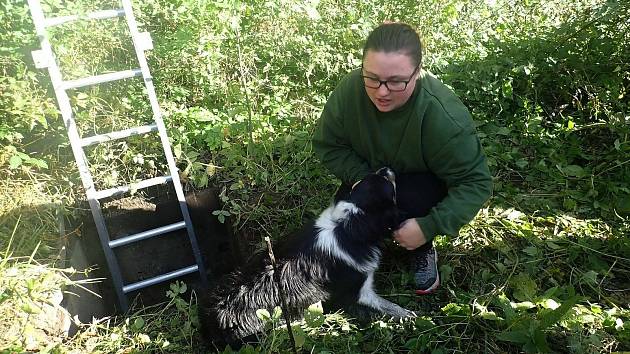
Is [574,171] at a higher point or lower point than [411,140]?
lower

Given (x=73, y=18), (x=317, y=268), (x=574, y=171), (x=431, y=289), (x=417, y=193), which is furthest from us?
(x=574, y=171)

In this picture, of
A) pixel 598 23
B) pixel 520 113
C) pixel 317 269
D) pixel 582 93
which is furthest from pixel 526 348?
pixel 598 23

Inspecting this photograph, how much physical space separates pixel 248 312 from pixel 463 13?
11.8 feet

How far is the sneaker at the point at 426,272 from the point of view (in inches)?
122

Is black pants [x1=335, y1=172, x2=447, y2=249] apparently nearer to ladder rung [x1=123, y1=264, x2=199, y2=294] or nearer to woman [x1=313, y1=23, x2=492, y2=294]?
woman [x1=313, y1=23, x2=492, y2=294]

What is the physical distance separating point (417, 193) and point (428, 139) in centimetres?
38

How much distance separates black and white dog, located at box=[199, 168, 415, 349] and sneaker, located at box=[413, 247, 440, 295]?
38cm

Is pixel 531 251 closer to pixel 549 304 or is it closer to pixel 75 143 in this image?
pixel 549 304

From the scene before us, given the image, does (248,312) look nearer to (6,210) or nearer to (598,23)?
(6,210)

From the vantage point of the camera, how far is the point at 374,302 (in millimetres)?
2967

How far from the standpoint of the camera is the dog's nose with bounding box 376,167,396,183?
280 centimetres

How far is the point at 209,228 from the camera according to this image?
4.04 m

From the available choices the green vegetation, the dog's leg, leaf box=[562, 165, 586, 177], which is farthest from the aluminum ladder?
leaf box=[562, 165, 586, 177]

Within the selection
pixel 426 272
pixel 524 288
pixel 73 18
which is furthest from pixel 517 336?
pixel 73 18
